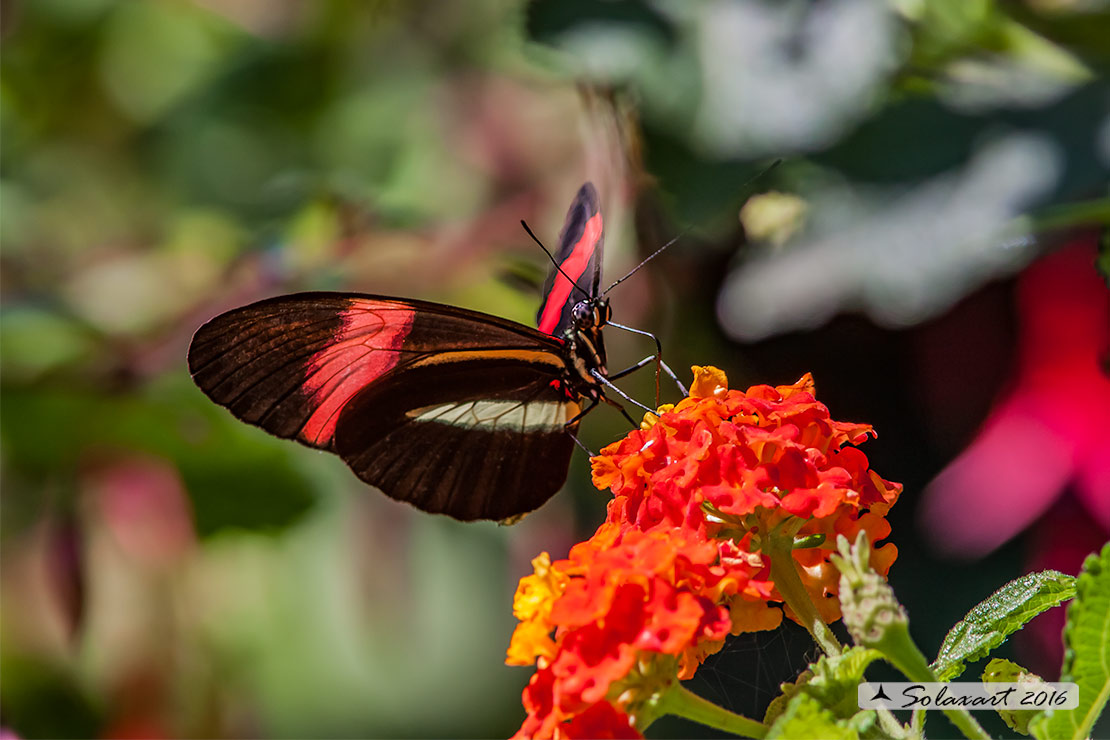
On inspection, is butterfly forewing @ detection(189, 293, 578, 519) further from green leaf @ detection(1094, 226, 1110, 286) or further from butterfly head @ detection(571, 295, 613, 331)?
green leaf @ detection(1094, 226, 1110, 286)

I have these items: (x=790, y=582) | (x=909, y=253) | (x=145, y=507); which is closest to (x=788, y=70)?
(x=909, y=253)

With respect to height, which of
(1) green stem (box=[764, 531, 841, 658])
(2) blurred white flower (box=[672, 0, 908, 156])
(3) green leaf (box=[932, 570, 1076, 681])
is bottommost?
(3) green leaf (box=[932, 570, 1076, 681])

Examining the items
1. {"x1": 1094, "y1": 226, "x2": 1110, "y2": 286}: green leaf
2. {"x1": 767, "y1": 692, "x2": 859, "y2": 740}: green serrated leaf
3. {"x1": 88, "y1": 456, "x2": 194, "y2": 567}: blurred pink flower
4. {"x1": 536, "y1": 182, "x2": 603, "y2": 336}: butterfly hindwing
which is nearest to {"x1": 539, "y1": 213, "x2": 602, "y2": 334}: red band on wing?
{"x1": 536, "y1": 182, "x2": 603, "y2": 336}: butterfly hindwing

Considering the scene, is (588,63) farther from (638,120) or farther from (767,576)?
(767,576)

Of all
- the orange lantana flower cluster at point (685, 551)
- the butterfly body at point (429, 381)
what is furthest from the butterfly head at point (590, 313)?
the orange lantana flower cluster at point (685, 551)

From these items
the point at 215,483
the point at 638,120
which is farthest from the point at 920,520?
the point at 215,483
